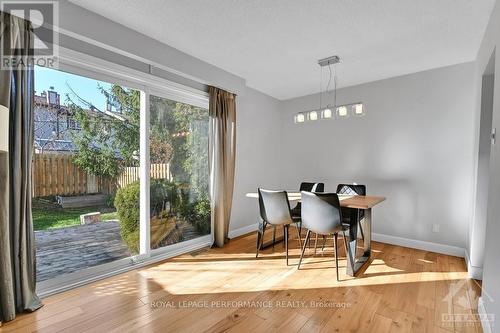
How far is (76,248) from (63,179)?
2.34 feet

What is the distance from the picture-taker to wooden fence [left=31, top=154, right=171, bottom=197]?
220 cm

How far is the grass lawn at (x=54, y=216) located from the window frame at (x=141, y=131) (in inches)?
19.2

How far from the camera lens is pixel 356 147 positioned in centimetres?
405

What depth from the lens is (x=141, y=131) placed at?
2910 millimetres

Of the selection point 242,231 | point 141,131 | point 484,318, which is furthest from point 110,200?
point 484,318

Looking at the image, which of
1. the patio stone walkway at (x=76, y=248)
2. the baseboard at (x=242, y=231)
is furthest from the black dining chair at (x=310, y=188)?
the patio stone walkway at (x=76, y=248)

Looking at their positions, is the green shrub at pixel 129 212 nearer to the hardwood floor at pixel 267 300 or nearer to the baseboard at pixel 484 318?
the hardwood floor at pixel 267 300

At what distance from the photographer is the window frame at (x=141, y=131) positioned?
2289 mm

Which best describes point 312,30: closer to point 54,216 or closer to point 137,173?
point 137,173

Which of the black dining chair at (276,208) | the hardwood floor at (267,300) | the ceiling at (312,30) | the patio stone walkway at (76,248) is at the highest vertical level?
the ceiling at (312,30)

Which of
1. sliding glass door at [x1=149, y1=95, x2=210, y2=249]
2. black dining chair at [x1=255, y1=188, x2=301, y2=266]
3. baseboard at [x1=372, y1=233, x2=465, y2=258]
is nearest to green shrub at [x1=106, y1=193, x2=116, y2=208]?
sliding glass door at [x1=149, y1=95, x2=210, y2=249]

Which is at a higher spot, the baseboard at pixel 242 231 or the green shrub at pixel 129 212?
the green shrub at pixel 129 212

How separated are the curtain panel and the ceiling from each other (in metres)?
0.60

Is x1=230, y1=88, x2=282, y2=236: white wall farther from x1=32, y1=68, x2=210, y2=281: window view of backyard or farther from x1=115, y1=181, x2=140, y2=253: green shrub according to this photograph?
x1=115, y1=181, x2=140, y2=253: green shrub
